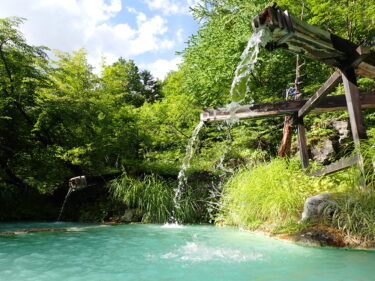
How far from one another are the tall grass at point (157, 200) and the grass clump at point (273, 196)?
4.55 ft

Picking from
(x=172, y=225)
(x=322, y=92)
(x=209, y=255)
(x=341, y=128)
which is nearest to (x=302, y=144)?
(x=322, y=92)

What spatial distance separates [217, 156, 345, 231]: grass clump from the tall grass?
4.55 ft

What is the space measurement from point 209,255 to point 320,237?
165cm

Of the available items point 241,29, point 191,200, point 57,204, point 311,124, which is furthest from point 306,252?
point 241,29

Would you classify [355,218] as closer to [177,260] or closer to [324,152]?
[177,260]

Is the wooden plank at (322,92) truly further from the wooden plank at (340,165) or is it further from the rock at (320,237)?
the rock at (320,237)

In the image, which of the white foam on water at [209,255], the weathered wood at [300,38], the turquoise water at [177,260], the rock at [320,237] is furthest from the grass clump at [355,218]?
the weathered wood at [300,38]

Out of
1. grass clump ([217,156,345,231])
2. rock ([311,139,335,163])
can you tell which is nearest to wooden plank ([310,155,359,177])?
grass clump ([217,156,345,231])

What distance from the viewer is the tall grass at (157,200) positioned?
7965mm

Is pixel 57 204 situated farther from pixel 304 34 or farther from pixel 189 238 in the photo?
pixel 304 34

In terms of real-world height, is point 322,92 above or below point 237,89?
below

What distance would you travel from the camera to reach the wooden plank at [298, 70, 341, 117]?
489cm

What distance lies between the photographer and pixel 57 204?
955 cm

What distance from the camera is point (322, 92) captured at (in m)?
5.25
